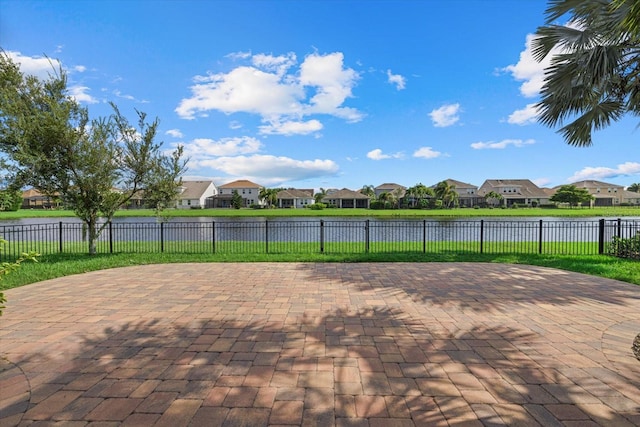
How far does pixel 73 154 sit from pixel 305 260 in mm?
7570

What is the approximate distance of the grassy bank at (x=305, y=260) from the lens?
7164mm

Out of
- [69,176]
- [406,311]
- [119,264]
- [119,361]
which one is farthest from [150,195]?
[406,311]

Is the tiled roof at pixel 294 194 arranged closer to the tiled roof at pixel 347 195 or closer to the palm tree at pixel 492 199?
the tiled roof at pixel 347 195

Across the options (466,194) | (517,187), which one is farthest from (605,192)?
(466,194)

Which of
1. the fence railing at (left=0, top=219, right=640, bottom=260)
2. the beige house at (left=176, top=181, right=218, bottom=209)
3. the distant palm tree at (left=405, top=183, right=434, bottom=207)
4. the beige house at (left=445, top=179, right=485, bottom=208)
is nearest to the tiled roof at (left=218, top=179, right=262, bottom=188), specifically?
the beige house at (left=176, top=181, right=218, bottom=209)

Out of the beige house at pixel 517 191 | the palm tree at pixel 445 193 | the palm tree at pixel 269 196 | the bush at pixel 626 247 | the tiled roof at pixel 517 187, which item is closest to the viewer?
the bush at pixel 626 247

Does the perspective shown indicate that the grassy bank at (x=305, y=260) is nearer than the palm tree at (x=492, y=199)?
Yes

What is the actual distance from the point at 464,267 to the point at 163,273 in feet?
25.1

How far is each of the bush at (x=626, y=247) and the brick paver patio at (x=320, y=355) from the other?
4.83 meters

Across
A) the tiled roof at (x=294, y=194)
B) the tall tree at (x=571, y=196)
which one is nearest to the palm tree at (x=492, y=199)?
the tall tree at (x=571, y=196)

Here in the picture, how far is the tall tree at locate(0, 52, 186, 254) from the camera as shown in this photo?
28.4ft

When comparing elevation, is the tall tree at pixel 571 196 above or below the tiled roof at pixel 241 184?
below

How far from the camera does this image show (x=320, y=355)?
133 inches

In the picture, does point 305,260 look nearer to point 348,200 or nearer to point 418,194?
point 418,194
